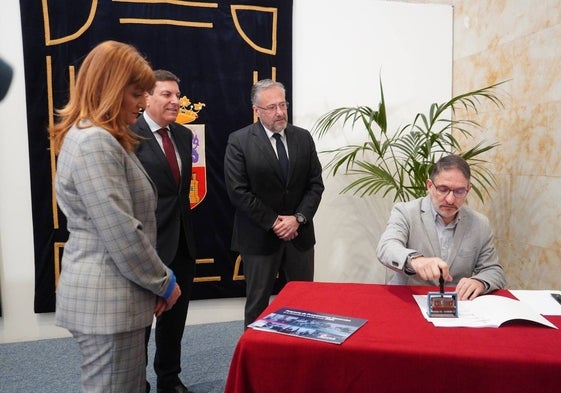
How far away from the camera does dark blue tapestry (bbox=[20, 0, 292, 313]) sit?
3180mm

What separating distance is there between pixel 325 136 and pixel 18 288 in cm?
237

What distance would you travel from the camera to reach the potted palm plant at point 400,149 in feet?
11.0

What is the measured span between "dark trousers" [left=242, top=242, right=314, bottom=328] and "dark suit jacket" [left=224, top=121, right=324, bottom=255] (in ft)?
0.13

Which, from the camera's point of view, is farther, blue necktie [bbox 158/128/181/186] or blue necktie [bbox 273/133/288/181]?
blue necktie [bbox 273/133/288/181]

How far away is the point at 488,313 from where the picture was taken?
5.16ft

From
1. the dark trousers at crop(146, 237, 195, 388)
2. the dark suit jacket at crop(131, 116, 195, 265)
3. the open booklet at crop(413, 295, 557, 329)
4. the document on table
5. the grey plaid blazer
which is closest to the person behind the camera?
the grey plaid blazer

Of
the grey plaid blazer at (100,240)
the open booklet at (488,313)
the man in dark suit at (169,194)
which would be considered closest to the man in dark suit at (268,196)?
the man in dark suit at (169,194)

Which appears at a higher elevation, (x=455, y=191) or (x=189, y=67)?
(x=189, y=67)

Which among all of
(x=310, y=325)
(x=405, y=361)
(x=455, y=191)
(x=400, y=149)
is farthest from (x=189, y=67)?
(x=405, y=361)

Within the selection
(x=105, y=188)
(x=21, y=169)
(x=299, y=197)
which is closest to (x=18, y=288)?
(x=21, y=169)

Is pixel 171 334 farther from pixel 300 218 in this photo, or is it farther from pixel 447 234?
pixel 447 234

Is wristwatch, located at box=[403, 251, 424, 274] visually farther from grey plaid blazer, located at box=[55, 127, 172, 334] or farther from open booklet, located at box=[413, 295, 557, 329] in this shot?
grey plaid blazer, located at box=[55, 127, 172, 334]

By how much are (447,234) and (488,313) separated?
21.4 inches

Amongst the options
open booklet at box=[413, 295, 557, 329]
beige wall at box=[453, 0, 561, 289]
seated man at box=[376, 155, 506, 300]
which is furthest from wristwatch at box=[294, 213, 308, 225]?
beige wall at box=[453, 0, 561, 289]
